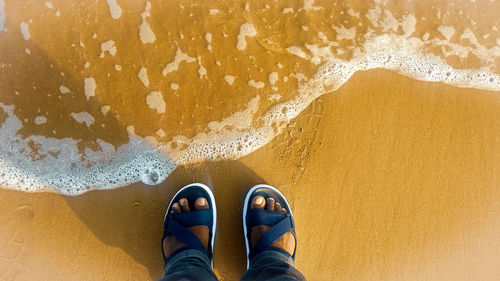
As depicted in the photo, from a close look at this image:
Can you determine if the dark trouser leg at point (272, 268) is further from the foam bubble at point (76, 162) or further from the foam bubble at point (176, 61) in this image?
the foam bubble at point (176, 61)

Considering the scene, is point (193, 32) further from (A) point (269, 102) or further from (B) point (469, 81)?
(B) point (469, 81)

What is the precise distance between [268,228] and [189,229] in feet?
2.13

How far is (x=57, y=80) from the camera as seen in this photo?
2.22 metres

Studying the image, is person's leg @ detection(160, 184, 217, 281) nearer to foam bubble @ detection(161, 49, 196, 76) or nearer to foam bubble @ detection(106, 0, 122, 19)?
foam bubble @ detection(161, 49, 196, 76)

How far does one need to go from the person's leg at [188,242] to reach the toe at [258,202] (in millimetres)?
329

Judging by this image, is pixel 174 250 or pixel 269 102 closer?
pixel 174 250

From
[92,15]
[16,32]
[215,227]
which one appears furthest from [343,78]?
[16,32]

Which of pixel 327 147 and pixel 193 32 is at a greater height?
pixel 193 32

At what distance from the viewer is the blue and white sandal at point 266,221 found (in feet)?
6.97

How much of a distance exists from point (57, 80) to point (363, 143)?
2590 millimetres

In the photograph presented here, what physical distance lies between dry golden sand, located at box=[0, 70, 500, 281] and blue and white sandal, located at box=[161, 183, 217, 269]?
8cm

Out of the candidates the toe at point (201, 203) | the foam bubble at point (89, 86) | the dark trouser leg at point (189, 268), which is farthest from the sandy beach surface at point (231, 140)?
the dark trouser leg at point (189, 268)

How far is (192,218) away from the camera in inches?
86.2

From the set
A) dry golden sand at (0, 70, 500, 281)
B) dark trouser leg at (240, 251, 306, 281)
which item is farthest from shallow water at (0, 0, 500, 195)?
dark trouser leg at (240, 251, 306, 281)
